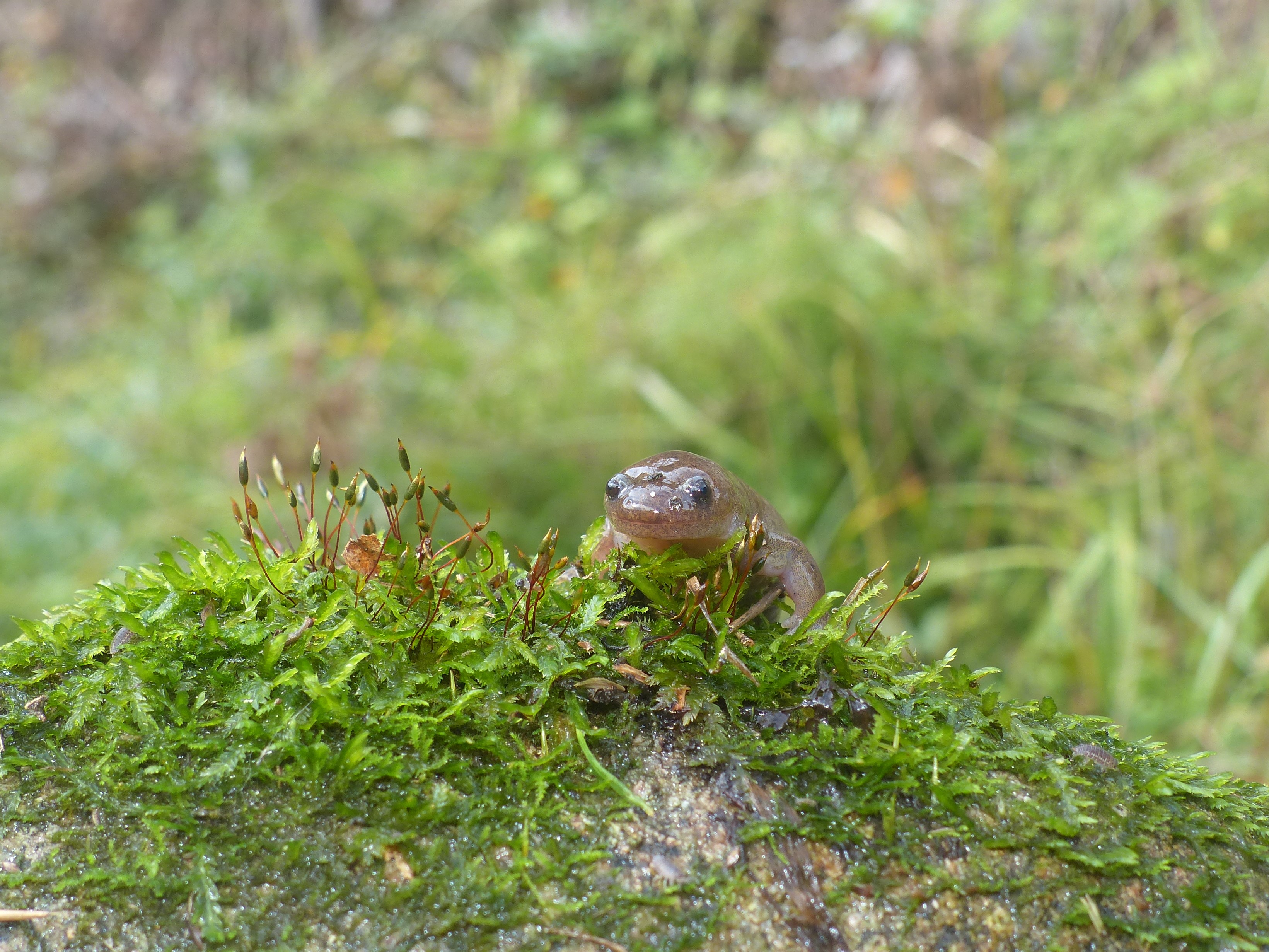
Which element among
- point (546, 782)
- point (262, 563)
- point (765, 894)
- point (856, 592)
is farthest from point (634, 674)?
point (262, 563)

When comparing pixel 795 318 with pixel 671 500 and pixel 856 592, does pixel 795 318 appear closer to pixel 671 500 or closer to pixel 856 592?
pixel 671 500

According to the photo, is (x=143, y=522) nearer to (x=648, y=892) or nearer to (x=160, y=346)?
(x=160, y=346)

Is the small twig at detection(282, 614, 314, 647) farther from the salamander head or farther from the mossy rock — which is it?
the salamander head

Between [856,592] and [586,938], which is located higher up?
[856,592]

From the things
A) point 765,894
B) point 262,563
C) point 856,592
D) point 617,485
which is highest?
point 617,485

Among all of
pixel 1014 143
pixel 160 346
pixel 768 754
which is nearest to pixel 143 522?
pixel 160 346

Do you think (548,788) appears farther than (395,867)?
Yes

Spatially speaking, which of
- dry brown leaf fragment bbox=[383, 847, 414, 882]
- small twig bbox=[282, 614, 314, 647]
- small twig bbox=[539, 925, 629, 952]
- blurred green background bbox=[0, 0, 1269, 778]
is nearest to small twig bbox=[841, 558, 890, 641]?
small twig bbox=[539, 925, 629, 952]
